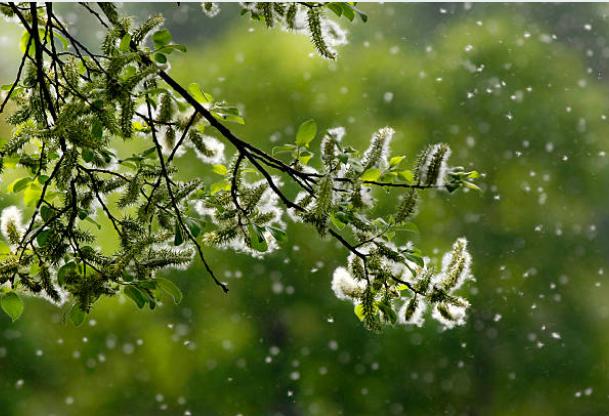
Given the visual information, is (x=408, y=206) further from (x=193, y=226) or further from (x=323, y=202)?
(x=193, y=226)

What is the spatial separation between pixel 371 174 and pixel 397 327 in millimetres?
4653

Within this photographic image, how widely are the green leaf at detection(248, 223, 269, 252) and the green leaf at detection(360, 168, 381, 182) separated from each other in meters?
0.21

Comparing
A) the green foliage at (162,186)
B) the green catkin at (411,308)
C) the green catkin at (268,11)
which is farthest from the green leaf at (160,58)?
the green catkin at (411,308)

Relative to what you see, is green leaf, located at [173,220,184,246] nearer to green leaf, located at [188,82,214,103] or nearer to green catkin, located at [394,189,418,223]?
green leaf, located at [188,82,214,103]

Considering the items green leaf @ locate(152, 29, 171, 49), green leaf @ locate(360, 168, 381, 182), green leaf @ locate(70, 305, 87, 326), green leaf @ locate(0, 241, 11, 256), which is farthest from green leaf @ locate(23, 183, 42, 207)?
green leaf @ locate(360, 168, 381, 182)

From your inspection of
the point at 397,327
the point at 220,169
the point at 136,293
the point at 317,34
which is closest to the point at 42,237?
the point at 136,293

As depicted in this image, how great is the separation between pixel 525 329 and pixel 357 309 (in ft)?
17.3

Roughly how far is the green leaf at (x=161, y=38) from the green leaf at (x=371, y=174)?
0.41 m

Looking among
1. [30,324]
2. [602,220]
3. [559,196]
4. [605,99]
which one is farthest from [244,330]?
[605,99]

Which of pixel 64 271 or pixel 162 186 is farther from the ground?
pixel 162 186

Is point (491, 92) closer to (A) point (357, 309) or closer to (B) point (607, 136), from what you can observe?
(B) point (607, 136)

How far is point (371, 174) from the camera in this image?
87 centimetres

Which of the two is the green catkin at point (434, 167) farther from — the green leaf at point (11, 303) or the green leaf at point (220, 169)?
the green leaf at point (11, 303)

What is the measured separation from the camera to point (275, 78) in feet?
18.6
